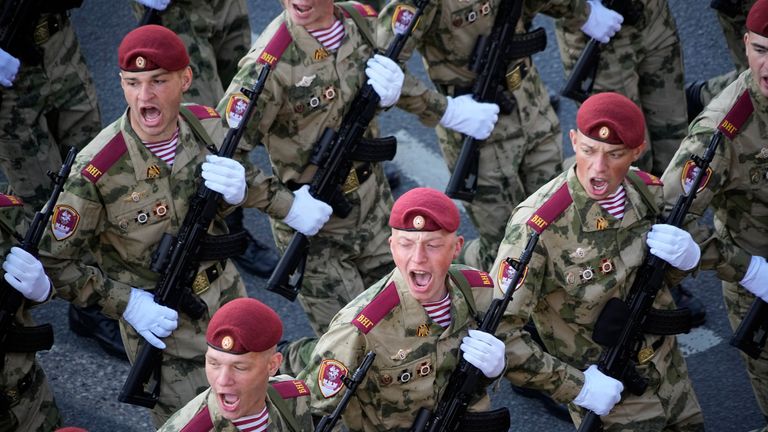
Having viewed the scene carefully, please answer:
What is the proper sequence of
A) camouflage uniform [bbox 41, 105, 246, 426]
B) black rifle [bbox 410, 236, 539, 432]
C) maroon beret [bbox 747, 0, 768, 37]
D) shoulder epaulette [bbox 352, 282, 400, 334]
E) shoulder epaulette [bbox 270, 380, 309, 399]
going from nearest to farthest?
shoulder epaulette [bbox 270, 380, 309, 399]
shoulder epaulette [bbox 352, 282, 400, 334]
black rifle [bbox 410, 236, 539, 432]
camouflage uniform [bbox 41, 105, 246, 426]
maroon beret [bbox 747, 0, 768, 37]

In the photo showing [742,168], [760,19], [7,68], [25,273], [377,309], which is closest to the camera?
[377,309]

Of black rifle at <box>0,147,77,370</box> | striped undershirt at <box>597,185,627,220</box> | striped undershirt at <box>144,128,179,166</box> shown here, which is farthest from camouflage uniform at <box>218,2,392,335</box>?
striped undershirt at <box>597,185,627,220</box>

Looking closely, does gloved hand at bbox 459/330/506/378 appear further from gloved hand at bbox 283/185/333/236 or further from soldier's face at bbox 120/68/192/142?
soldier's face at bbox 120/68/192/142

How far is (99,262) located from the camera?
7.32 m

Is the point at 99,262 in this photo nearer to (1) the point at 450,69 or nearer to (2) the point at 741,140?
(1) the point at 450,69

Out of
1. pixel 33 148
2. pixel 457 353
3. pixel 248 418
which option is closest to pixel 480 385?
pixel 457 353

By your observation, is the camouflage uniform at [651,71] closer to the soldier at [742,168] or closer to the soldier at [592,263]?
the soldier at [742,168]

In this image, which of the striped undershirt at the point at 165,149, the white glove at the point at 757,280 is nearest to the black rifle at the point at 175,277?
the striped undershirt at the point at 165,149

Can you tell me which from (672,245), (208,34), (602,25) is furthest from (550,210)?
(208,34)

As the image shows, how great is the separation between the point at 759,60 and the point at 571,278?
63.6 inches

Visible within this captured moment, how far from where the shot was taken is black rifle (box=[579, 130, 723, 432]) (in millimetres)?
6996

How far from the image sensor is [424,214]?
6.29 metres

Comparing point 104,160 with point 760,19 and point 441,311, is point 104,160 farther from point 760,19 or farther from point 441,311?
point 760,19

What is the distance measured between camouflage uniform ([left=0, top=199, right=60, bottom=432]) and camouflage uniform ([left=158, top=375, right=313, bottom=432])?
51.2 inches
